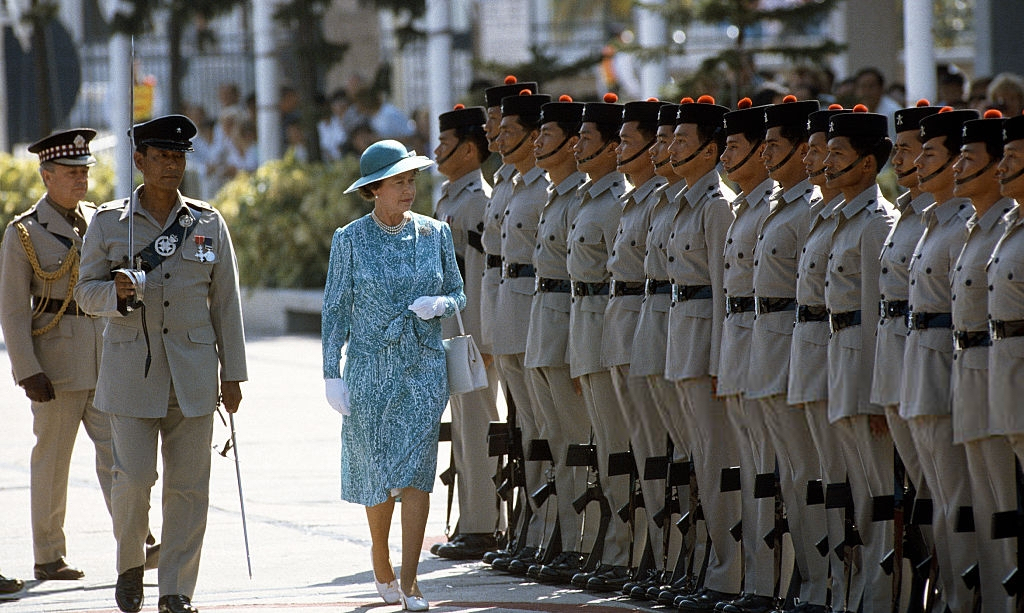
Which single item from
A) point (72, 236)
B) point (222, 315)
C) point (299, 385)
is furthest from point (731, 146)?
point (299, 385)

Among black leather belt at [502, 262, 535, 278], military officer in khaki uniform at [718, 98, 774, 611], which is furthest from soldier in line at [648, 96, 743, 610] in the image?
black leather belt at [502, 262, 535, 278]

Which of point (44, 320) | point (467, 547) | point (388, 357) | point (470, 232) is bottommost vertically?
point (467, 547)

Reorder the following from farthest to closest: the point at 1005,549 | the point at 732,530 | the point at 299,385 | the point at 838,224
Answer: the point at 299,385 → the point at 732,530 → the point at 838,224 → the point at 1005,549

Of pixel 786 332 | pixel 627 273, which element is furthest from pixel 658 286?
pixel 786 332

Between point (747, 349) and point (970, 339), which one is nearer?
point (970, 339)

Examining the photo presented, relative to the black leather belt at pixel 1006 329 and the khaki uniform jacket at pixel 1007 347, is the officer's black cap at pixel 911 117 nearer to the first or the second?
the khaki uniform jacket at pixel 1007 347

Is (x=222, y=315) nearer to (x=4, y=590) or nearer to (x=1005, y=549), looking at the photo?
(x=4, y=590)

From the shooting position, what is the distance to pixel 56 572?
884 cm

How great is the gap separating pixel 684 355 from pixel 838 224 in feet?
3.37

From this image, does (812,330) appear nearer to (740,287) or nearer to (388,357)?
(740,287)

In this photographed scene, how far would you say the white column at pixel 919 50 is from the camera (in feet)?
43.8

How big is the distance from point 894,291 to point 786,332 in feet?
2.26

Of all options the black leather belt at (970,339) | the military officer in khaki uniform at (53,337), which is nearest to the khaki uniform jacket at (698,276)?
the black leather belt at (970,339)

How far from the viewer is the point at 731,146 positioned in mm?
7660
